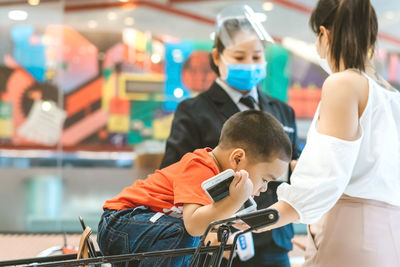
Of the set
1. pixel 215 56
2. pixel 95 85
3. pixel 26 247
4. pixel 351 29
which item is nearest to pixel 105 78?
pixel 95 85

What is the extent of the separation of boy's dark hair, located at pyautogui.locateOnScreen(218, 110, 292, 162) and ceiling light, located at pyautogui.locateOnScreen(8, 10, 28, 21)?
4.04 metres

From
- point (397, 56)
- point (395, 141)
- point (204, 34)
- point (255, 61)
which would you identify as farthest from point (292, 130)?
point (397, 56)

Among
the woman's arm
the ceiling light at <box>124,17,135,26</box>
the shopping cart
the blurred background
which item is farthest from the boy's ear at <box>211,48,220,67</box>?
the ceiling light at <box>124,17,135,26</box>

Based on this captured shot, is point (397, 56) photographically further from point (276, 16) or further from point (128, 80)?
point (128, 80)

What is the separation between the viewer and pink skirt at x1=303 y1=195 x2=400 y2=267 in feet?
3.87

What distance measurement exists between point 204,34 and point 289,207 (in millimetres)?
3613

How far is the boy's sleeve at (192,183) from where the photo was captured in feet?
3.48

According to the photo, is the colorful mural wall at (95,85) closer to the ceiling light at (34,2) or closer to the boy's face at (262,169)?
the ceiling light at (34,2)

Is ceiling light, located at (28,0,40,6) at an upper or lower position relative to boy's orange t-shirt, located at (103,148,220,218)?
upper

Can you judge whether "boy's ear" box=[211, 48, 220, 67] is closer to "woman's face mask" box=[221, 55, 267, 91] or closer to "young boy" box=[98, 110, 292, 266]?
"woman's face mask" box=[221, 55, 267, 91]

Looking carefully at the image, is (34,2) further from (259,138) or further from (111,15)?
(259,138)

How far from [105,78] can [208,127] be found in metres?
3.25

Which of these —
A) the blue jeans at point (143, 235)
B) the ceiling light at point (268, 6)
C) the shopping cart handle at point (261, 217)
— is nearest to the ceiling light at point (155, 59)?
the ceiling light at point (268, 6)

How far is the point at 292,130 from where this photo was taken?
1.63 metres
